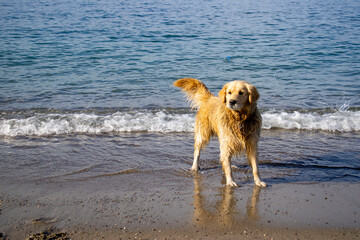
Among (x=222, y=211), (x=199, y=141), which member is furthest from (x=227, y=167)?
(x=222, y=211)

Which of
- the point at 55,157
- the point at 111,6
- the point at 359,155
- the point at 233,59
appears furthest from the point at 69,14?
the point at 359,155

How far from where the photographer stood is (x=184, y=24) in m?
23.6

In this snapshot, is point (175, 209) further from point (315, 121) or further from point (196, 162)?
point (315, 121)

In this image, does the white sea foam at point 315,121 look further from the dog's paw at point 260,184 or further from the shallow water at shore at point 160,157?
the dog's paw at point 260,184

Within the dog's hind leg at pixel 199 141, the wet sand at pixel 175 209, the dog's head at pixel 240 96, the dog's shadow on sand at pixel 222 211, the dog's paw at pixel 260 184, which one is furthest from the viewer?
the dog's hind leg at pixel 199 141

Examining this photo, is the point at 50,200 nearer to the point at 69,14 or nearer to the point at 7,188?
the point at 7,188

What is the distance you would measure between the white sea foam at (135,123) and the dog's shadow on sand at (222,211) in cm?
336

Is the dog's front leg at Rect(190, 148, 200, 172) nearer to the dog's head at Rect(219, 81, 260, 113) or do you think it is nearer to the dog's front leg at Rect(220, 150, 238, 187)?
the dog's front leg at Rect(220, 150, 238, 187)

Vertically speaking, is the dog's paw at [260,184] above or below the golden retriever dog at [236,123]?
below

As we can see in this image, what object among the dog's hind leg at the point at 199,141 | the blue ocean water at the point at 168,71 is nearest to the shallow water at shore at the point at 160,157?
the blue ocean water at the point at 168,71

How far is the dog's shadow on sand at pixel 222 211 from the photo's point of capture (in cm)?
420

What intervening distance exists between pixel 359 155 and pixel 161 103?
17.9ft

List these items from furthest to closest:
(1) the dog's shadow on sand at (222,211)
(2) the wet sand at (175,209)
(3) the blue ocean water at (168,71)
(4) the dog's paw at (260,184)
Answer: (3) the blue ocean water at (168,71), (4) the dog's paw at (260,184), (1) the dog's shadow on sand at (222,211), (2) the wet sand at (175,209)

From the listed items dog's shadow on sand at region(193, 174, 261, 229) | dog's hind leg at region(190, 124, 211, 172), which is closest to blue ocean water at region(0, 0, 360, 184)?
dog's hind leg at region(190, 124, 211, 172)
